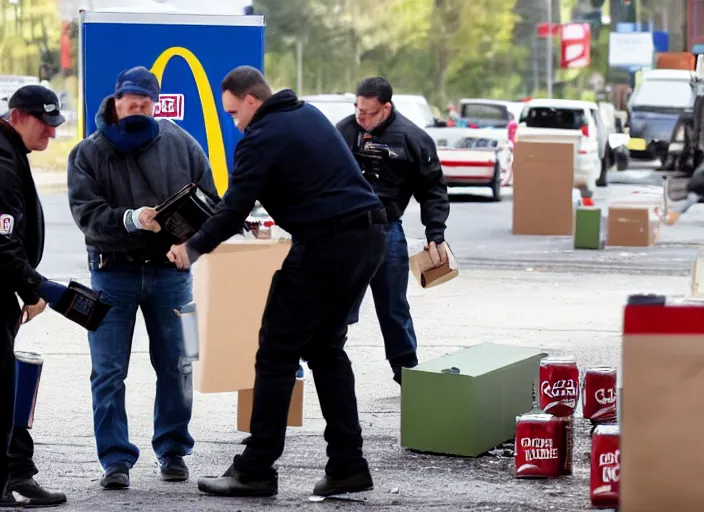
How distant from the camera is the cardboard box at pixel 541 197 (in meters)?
19.8

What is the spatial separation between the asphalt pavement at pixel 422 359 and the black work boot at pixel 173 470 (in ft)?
0.16

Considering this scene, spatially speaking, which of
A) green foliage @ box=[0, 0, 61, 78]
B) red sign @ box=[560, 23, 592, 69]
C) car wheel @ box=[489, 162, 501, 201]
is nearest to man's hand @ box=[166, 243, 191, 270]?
car wheel @ box=[489, 162, 501, 201]

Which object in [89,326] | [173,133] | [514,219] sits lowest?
[514,219]

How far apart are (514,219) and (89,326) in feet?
46.5

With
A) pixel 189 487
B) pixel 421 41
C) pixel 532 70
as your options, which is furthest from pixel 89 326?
pixel 532 70

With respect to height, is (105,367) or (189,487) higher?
(105,367)

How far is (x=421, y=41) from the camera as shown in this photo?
236 ft

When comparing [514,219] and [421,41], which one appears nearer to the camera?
[514,219]

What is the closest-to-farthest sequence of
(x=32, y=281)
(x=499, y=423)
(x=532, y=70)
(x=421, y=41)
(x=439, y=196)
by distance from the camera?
(x=32, y=281) < (x=499, y=423) < (x=439, y=196) < (x=421, y=41) < (x=532, y=70)

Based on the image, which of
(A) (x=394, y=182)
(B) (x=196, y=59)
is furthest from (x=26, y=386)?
(B) (x=196, y=59)

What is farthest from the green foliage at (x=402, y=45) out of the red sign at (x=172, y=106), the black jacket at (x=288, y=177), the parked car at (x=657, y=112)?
the black jacket at (x=288, y=177)

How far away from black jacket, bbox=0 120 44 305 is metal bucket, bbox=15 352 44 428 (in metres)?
0.44

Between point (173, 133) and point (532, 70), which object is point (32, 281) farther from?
point (532, 70)

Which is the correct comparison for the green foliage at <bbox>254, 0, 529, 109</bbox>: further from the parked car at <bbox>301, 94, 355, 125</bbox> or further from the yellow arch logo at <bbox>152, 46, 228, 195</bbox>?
the yellow arch logo at <bbox>152, 46, 228, 195</bbox>
